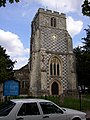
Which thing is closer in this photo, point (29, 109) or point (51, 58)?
point (29, 109)

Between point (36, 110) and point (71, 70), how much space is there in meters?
37.7

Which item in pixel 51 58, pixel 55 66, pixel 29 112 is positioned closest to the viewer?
pixel 29 112

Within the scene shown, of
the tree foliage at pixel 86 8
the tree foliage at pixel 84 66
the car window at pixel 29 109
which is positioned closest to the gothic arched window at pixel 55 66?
the tree foliage at pixel 84 66

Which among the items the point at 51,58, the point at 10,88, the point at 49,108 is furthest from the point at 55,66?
the point at 49,108

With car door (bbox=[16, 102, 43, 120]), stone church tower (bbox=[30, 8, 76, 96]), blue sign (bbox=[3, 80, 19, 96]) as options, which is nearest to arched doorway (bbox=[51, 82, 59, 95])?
stone church tower (bbox=[30, 8, 76, 96])

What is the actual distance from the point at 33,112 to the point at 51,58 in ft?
122

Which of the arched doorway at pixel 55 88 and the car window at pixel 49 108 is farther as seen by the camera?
the arched doorway at pixel 55 88

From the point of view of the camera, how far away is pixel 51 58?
147 feet

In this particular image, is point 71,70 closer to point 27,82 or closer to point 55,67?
point 55,67

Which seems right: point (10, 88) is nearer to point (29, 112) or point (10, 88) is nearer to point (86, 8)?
point (29, 112)

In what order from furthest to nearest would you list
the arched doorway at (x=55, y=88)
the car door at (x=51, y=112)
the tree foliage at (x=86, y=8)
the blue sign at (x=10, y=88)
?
the arched doorway at (x=55, y=88)
the blue sign at (x=10, y=88)
the tree foliage at (x=86, y=8)
the car door at (x=51, y=112)

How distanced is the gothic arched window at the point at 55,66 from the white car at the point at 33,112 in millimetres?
35711

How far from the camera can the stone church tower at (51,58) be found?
42781mm

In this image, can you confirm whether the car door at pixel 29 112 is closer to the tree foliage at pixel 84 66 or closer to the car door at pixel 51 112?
the car door at pixel 51 112
